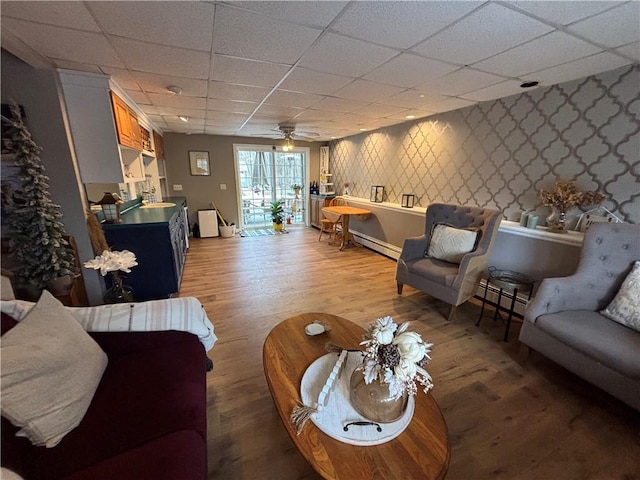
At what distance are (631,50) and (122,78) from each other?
3.99 meters

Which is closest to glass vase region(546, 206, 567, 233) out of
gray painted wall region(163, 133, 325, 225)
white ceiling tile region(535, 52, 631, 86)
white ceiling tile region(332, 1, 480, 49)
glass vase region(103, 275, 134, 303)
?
white ceiling tile region(535, 52, 631, 86)

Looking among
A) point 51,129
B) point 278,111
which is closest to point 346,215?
point 278,111

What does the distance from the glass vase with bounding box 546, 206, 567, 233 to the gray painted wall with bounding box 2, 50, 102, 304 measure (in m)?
4.44

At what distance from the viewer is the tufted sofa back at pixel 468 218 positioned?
2.57 meters

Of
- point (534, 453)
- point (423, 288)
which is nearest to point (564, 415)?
point (534, 453)

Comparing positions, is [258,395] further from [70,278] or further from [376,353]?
[70,278]

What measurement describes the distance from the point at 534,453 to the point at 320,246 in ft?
13.6

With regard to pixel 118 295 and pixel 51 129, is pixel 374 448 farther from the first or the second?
pixel 51 129

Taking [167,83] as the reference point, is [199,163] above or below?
below

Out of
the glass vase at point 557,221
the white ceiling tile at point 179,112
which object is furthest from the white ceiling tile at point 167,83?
the glass vase at point 557,221

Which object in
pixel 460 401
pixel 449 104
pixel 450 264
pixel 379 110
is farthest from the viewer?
pixel 379 110

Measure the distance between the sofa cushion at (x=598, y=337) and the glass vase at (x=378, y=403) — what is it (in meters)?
1.34

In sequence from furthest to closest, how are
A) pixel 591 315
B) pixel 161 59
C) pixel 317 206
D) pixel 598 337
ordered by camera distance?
pixel 317 206
pixel 161 59
pixel 591 315
pixel 598 337

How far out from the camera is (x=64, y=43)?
1.68 m
